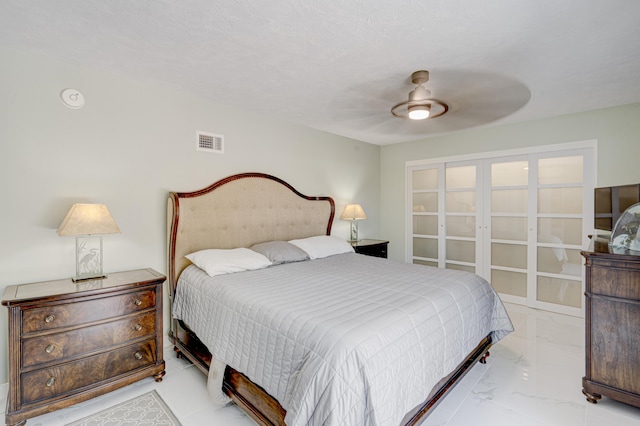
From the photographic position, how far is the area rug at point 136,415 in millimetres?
1911

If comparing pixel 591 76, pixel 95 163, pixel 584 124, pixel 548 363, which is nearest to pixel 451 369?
pixel 548 363

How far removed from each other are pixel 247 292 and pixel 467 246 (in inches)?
145

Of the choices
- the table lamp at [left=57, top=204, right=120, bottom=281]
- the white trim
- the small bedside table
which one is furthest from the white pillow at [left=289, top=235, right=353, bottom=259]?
the white trim

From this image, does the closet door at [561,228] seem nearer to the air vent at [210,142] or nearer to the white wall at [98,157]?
the white wall at [98,157]

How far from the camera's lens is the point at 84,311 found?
6.72 ft

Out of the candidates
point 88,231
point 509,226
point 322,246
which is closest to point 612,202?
point 509,226

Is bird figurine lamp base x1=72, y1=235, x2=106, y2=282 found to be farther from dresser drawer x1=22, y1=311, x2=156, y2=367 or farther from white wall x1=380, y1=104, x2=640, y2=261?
white wall x1=380, y1=104, x2=640, y2=261

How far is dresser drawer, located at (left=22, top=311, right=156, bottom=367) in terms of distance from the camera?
6.17 feet

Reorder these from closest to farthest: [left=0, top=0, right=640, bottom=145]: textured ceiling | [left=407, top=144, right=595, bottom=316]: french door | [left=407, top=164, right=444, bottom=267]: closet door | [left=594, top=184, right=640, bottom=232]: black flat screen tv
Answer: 1. [left=0, top=0, right=640, bottom=145]: textured ceiling
2. [left=594, top=184, right=640, bottom=232]: black flat screen tv
3. [left=407, top=144, right=595, bottom=316]: french door
4. [left=407, top=164, right=444, bottom=267]: closet door

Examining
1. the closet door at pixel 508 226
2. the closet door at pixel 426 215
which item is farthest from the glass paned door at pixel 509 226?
the closet door at pixel 426 215

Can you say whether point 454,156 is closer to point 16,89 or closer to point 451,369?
point 451,369

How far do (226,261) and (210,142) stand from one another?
4.35 feet

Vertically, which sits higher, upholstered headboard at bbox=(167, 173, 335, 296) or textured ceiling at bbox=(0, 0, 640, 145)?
textured ceiling at bbox=(0, 0, 640, 145)

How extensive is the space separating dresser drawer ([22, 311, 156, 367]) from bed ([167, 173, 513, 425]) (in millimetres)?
352
